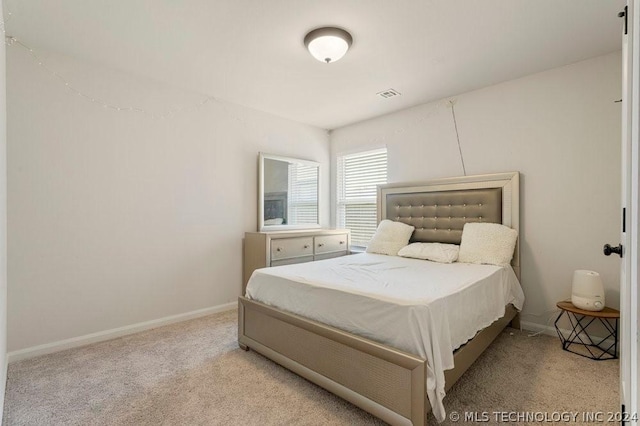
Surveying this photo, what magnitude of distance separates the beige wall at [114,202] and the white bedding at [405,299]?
123 centimetres

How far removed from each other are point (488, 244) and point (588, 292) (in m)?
0.75

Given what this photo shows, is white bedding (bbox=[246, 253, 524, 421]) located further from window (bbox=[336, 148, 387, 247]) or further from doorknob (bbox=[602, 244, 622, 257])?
window (bbox=[336, 148, 387, 247])

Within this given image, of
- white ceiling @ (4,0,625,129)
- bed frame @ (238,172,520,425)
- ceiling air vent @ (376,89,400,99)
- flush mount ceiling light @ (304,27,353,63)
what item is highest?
white ceiling @ (4,0,625,129)

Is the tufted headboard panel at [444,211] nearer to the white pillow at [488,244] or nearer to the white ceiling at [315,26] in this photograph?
the white pillow at [488,244]

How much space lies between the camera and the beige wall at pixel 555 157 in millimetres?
2432

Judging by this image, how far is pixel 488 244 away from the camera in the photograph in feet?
8.86

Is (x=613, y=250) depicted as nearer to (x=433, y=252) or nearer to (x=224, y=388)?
(x=433, y=252)

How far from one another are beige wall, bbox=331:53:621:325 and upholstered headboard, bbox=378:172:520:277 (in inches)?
5.1

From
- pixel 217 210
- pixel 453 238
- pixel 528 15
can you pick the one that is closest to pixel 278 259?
pixel 217 210

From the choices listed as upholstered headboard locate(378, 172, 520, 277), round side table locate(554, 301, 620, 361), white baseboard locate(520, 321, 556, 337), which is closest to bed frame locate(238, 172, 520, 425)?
upholstered headboard locate(378, 172, 520, 277)

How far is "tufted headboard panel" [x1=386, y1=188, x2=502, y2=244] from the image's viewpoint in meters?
2.94

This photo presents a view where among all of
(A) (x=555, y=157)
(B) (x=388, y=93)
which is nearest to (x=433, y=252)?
(A) (x=555, y=157)

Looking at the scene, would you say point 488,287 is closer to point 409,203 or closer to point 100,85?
point 409,203

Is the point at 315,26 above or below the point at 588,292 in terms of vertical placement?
above
